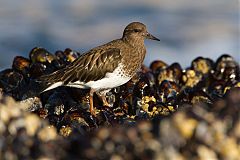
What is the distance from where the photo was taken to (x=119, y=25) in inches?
559

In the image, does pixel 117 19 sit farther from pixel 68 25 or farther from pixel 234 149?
pixel 234 149

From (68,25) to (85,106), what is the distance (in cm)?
918

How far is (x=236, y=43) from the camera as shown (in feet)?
42.2

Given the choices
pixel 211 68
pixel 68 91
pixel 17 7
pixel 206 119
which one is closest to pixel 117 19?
pixel 17 7

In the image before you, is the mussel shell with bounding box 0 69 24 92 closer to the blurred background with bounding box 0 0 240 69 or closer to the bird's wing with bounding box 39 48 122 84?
the bird's wing with bounding box 39 48 122 84

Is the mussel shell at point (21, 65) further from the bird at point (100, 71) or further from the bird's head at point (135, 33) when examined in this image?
the bird's head at point (135, 33)

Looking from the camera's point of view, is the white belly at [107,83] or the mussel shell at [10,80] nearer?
the white belly at [107,83]

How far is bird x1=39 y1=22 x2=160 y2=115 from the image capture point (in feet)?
20.3

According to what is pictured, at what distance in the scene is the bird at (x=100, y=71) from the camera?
244 inches

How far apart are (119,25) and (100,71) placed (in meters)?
7.91

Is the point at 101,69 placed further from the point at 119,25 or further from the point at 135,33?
the point at 119,25

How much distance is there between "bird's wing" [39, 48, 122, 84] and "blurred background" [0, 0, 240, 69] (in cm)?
550

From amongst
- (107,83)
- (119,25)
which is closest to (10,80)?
(107,83)

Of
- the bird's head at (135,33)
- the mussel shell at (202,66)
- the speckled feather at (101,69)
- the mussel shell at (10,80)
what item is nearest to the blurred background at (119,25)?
the mussel shell at (202,66)
